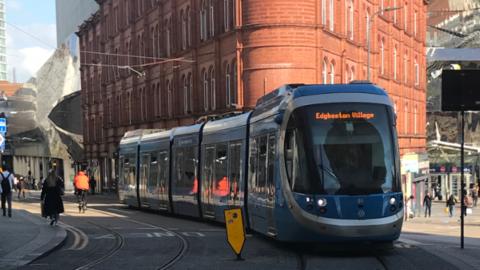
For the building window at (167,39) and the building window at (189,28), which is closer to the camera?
the building window at (189,28)

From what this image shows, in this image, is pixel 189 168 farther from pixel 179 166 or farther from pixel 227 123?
pixel 227 123

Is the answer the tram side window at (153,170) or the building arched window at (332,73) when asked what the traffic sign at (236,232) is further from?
the building arched window at (332,73)

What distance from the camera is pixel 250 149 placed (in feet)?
57.6

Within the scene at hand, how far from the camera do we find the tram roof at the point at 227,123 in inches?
732

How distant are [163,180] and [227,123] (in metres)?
7.26

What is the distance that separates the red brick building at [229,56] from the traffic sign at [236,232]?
71.9ft

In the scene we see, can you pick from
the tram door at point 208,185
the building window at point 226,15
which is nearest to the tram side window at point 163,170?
the tram door at point 208,185

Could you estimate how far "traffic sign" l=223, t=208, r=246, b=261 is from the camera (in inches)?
517

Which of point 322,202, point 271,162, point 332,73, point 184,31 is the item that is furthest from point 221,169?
point 184,31

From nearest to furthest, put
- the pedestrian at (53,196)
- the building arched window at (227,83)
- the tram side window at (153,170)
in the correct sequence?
the pedestrian at (53,196)
the tram side window at (153,170)
the building arched window at (227,83)

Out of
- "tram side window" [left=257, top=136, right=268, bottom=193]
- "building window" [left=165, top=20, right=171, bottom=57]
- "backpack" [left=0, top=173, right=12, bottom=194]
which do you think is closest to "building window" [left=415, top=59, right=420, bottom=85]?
"building window" [left=165, top=20, right=171, bottom=57]

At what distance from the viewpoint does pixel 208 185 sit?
72.5 ft

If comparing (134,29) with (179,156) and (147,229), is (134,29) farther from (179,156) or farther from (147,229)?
(147,229)

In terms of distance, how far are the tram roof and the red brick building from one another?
42.4ft
